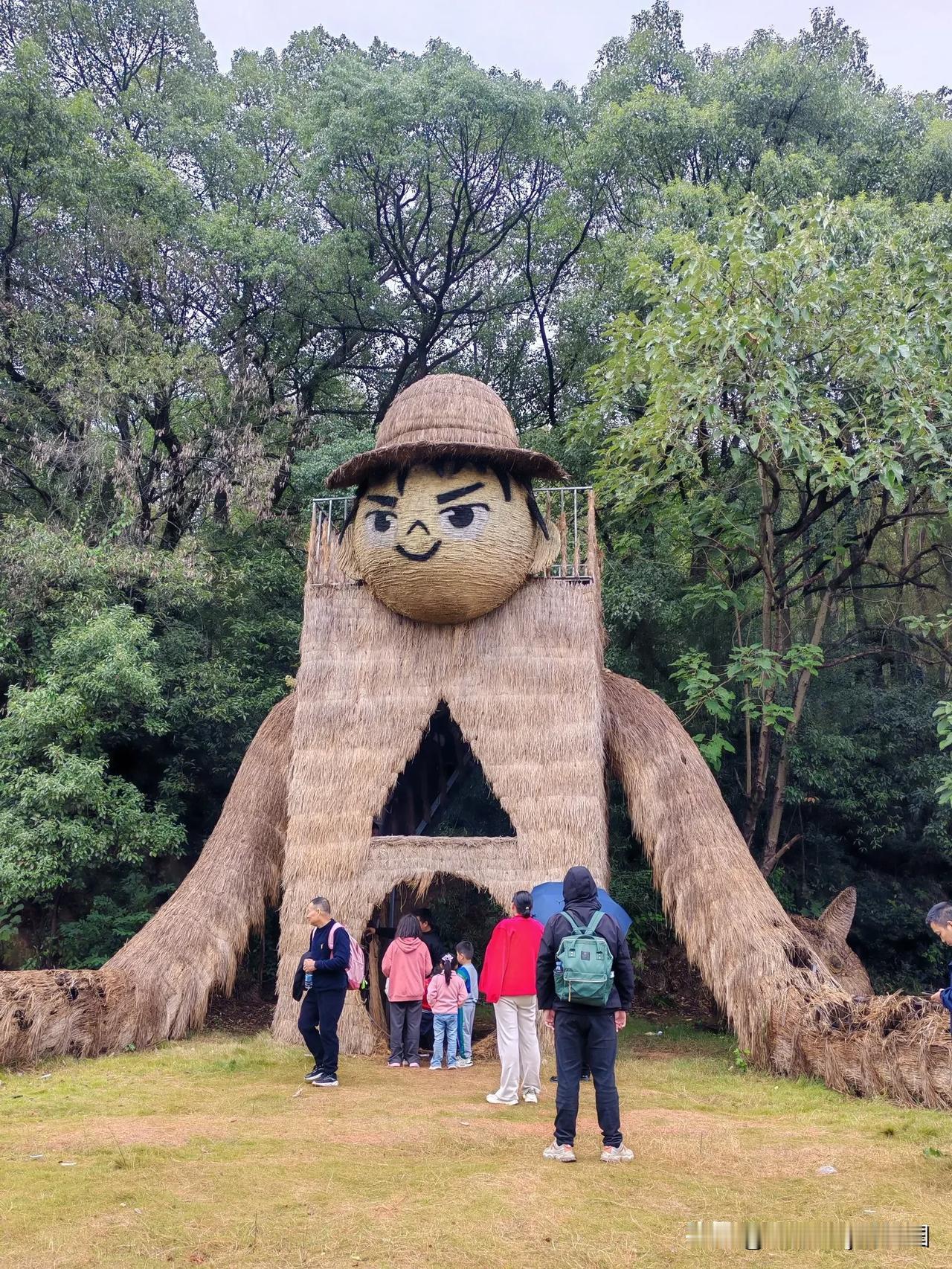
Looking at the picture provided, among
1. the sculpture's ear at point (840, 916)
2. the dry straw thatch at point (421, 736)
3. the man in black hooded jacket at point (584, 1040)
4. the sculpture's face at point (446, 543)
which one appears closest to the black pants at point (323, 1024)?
the dry straw thatch at point (421, 736)

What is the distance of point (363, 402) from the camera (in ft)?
70.1

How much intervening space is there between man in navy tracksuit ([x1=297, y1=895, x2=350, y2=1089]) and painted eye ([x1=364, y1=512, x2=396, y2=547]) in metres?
4.18

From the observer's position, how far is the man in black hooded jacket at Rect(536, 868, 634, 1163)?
209 inches

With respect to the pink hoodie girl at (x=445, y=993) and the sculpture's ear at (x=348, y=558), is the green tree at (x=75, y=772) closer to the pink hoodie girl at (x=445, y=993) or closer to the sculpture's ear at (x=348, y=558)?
the sculpture's ear at (x=348, y=558)

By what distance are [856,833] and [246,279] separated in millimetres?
13376

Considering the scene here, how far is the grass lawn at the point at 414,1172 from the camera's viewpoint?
13.3 ft

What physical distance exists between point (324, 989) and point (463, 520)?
4836 millimetres

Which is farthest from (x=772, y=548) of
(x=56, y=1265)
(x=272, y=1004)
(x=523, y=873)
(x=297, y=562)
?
(x=56, y=1265)

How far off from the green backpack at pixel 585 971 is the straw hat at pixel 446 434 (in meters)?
6.25

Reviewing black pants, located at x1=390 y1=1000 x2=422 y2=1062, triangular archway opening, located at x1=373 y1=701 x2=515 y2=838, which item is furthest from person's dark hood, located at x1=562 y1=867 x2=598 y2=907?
triangular archway opening, located at x1=373 y1=701 x2=515 y2=838

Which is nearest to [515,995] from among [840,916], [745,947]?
[745,947]

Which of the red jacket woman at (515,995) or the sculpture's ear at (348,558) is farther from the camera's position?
the sculpture's ear at (348,558)

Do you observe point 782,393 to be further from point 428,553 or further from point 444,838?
point 444,838

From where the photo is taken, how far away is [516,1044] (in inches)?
282
